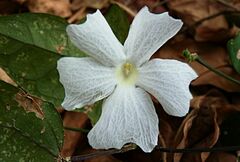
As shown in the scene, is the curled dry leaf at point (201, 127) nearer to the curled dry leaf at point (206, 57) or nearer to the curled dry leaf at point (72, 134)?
the curled dry leaf at point (206, 57)

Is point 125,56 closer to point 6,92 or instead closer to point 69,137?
point 6,92

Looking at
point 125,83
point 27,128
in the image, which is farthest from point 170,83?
point 27,128

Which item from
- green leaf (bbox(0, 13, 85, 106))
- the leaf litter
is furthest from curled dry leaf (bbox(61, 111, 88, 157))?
green leaf (bbox(0, 13, 85, 106))

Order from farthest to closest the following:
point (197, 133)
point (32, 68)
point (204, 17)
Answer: point (204, 17) → point (197, 133) → point (32, 68)

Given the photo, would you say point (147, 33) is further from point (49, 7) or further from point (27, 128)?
point (49, 7)

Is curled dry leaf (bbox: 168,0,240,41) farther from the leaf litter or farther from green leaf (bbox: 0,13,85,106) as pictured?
green leaf (bbox: 0,13,85,106)

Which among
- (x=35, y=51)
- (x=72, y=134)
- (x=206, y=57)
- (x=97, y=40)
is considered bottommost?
(x=72, y=134)

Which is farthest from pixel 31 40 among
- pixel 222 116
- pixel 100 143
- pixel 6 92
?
pixel 222 116
